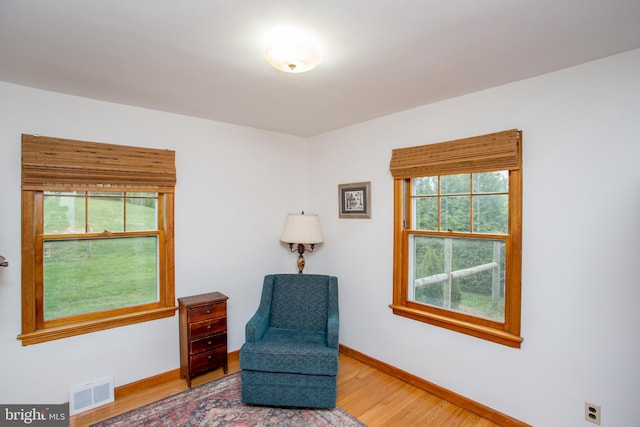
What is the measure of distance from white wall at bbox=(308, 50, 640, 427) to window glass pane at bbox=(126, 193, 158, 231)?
2451 mm

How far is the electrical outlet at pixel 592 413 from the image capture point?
6.15 feet

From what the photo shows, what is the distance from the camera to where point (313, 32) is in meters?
1.56

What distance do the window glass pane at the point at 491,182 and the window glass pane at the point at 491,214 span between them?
5cm

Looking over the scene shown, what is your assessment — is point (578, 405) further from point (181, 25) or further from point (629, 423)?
point (181, 25)

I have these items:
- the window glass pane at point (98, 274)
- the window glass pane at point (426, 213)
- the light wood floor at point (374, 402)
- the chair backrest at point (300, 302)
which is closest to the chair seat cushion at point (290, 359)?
the light wood floor at point (374, 402)

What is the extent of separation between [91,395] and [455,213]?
3181 millimetres

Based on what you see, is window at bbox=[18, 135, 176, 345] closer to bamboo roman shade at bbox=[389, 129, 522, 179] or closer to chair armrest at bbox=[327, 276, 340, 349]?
chair armrest at bbox=[327, 276, 340, 349]

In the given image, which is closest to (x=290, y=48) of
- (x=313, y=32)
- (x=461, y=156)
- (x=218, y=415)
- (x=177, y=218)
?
(x=313, y=32)

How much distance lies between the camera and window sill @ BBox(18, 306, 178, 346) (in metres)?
2.25

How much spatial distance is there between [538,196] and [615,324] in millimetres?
840

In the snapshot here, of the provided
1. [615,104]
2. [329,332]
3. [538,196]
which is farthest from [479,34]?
[329,332]

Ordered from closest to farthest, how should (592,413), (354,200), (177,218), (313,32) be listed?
(313,32) < (592,413) < (177,218) < (354,200)

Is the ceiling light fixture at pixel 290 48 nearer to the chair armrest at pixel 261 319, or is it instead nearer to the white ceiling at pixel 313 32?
the white ceiling at pixel 313 32

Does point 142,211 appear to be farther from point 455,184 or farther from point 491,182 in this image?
point 491,182
